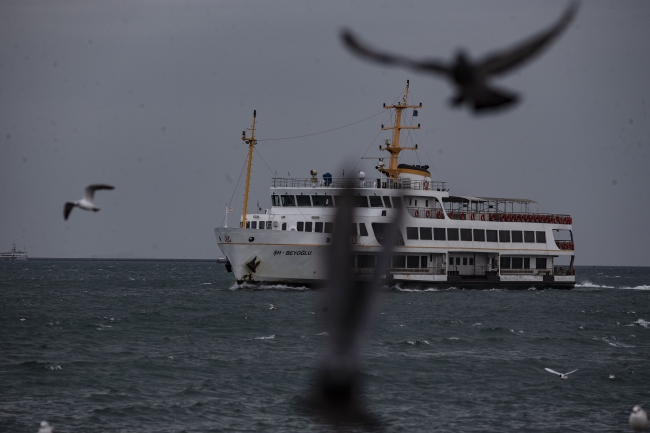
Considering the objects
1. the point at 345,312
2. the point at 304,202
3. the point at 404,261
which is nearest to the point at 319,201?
the point at 304,202

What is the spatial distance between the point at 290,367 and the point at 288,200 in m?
31.7

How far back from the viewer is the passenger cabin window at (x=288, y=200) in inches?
2420

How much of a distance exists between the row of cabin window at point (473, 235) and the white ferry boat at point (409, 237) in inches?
2.8

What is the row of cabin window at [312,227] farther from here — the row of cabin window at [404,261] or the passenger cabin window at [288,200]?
the row of cabin window at [404,261]

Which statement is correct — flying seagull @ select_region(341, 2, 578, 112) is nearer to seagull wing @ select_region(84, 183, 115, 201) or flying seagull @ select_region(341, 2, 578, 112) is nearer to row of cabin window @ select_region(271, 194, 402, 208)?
seagull wing @ select_region(84, 183, 115, 201)

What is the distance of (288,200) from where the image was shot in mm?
61625

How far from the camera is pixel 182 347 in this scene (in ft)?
118

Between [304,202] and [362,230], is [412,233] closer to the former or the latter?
[362,230]

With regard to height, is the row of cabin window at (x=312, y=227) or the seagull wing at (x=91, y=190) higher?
the row of cabin window at (x=312, y=227)

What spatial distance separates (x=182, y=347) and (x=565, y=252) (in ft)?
146

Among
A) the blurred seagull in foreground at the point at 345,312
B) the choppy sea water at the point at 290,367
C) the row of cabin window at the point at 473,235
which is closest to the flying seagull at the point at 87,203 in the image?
the blurred seagull in foreground at the point at 345,312

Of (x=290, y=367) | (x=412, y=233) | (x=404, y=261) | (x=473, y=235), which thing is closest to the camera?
(x=290, y=367)

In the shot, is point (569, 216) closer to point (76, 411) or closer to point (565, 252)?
point (565, 252)

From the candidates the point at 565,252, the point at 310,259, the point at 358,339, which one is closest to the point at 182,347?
the point at 310,259
